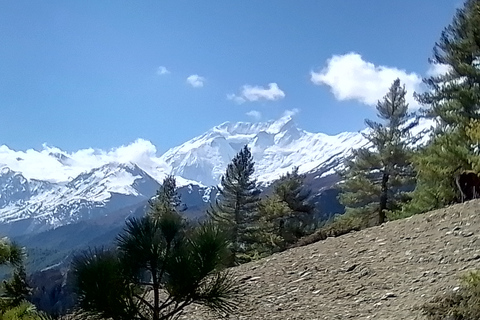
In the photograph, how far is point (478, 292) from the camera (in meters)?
6.18

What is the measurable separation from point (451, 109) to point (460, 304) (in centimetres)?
1435

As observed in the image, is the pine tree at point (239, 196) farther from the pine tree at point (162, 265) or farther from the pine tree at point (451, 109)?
the pine tree at point (162, 265)

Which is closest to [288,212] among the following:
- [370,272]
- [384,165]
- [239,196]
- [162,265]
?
[239,196]

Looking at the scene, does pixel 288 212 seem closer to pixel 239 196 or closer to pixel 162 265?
pixel 239 196

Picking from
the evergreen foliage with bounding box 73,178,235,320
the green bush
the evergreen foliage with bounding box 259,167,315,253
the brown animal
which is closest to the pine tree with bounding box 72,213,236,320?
the evergreen foliage with bounding box 73,178,235,320

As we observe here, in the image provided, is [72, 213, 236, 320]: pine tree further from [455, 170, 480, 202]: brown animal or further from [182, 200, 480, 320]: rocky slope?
Answer: [455, 170, 480, 202]: brown animal

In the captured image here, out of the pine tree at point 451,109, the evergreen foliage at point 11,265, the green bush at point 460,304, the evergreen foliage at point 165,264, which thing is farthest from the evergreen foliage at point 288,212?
the evergreen foliage at point 11,265

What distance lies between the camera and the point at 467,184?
15945 millimetres

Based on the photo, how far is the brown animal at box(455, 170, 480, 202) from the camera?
51.5 ft

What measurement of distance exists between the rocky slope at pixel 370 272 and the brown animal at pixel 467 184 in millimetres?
2556

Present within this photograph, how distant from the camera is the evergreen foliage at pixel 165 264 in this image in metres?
4.82

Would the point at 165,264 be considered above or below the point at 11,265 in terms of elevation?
below

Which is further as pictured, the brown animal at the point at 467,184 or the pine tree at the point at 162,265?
→ the brown animal at the point at 467,184

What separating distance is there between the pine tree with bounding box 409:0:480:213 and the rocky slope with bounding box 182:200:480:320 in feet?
11.5
